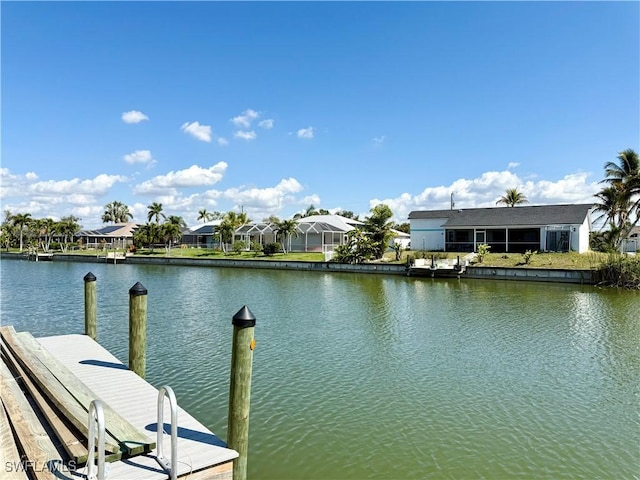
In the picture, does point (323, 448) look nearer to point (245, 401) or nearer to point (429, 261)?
point (245, 401)

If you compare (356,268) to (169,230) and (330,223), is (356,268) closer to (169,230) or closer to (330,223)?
(330,223)

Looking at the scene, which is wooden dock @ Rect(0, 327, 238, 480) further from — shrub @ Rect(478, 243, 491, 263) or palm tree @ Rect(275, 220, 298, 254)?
palm tree @ Rect(275, 220, 298, 254)

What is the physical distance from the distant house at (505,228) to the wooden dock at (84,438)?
36.9 m

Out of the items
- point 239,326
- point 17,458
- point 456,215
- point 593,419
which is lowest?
point 593,419

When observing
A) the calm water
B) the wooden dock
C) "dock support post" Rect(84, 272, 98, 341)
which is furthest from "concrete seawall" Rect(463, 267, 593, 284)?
the wooden dock

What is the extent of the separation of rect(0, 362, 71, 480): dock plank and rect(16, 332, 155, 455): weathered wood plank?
546mm

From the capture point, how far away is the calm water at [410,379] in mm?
6324

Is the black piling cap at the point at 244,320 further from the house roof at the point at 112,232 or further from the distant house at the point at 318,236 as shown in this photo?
the house roof at the point at 112,232

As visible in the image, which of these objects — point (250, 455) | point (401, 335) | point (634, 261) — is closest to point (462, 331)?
point (401, 335)

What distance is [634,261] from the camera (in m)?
26.1

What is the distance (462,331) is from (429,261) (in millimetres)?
20657

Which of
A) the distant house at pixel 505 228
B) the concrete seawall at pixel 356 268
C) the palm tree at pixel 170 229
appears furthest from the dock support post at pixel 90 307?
the palm tree at pixel 170 229

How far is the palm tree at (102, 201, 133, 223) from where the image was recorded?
104 metres

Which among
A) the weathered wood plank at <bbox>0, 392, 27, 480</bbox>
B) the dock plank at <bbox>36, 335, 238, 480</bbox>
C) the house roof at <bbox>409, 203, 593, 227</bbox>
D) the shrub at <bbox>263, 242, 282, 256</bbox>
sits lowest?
the dock plank at <bbox>36, 335, 238, 480</bbox>
